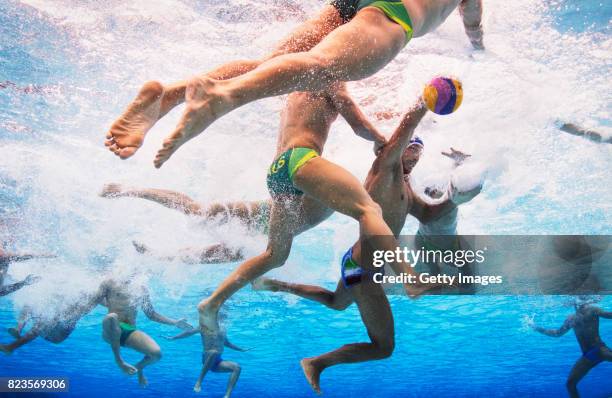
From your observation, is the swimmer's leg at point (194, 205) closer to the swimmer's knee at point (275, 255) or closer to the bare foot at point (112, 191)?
the bare foot at point (112, 191)

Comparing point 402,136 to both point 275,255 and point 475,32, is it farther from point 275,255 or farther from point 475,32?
point 275,255

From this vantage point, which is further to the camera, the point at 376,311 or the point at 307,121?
the point at 376,311

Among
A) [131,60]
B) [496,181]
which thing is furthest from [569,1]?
[131,60]

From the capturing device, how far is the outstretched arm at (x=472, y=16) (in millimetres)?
→ 4688

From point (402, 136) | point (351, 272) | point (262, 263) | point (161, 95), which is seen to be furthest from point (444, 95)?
point (262, 263)

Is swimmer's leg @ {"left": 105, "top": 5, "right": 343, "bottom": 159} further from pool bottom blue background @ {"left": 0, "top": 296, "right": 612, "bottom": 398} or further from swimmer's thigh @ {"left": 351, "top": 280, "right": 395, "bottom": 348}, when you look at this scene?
pool bottom blue background @ {"left": 0, "top": 296, "right": 612, "bottom": 398}

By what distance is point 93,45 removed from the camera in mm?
8055

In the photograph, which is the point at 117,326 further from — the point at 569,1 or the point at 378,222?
the point at 569,1

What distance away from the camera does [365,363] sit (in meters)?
35.8

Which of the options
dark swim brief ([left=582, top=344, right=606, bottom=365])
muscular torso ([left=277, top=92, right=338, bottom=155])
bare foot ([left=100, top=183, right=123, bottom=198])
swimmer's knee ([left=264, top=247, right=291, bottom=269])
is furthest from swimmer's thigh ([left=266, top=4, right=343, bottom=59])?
dark swim brief ([left=582, top=344, right=606, bottom=365])

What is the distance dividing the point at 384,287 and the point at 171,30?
18.9 feet

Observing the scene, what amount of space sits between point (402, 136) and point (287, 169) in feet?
4.46

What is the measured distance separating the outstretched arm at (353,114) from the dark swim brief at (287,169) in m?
0.69

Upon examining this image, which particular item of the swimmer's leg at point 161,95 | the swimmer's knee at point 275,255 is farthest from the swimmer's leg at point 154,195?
the swimmer's leg at point 161,95
